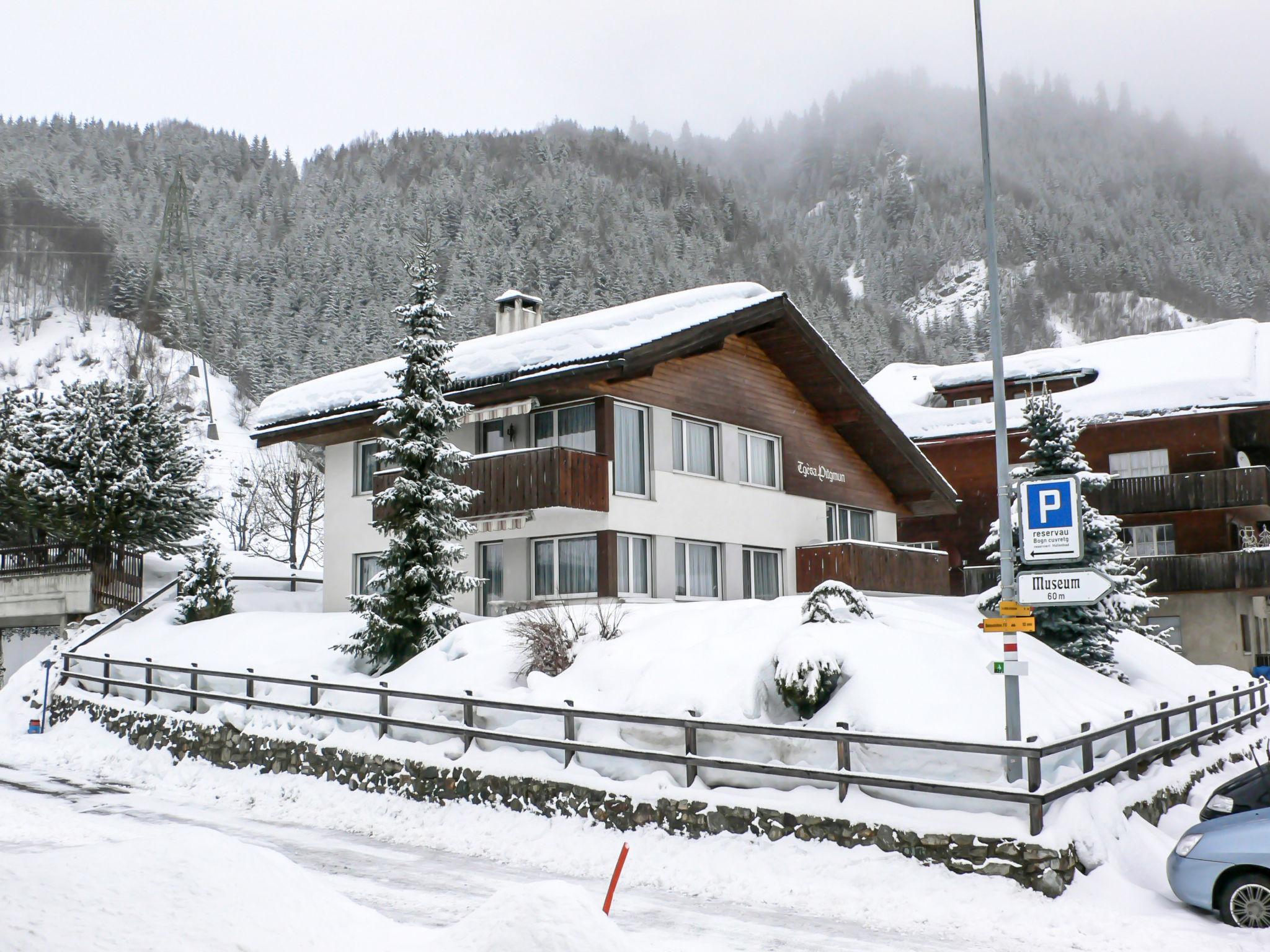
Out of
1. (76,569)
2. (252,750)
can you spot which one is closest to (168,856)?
(252,750)

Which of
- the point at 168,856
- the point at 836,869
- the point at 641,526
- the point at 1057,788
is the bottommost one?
the point at 836,869

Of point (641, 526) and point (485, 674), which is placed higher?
point (641, 526)

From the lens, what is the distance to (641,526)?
24594 mm

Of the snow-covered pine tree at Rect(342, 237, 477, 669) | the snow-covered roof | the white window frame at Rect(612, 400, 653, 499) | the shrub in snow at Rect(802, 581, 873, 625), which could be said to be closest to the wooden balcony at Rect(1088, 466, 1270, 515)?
the snow-covered roof

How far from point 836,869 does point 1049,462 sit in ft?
43.0

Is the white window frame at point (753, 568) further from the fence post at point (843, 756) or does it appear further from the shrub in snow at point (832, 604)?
the fence post at point (843, 756)

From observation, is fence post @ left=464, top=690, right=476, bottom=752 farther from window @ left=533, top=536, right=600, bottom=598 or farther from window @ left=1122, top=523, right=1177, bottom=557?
window @ left=1122, top=523, right=1177, bottom=557

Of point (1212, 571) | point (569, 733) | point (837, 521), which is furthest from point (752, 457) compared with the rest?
point (1212, 571)

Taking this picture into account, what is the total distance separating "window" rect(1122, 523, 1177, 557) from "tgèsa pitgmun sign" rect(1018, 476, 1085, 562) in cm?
2977

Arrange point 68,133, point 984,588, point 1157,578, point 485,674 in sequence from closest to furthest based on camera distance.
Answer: point 485,674, point 1157,578, point 984,588, point 68,133

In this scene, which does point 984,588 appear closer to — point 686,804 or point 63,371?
point 686,804

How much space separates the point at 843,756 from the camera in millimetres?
12562

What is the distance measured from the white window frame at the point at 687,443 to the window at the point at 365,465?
8.01 meters

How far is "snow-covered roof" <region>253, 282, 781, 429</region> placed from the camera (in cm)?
2389
